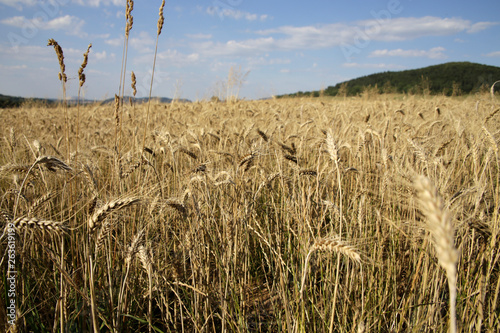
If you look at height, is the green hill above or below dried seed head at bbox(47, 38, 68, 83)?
above

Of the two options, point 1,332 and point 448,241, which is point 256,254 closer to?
point 1,332

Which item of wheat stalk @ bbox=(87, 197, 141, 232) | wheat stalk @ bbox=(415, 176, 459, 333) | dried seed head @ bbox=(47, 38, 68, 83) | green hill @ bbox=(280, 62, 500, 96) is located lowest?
wheat stalk @ bbox=(87, 197, 141, 232)

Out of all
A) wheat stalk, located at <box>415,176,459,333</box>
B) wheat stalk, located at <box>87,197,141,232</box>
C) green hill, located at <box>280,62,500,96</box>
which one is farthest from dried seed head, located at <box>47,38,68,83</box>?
green hill, located at <box>280,62,500,96</box>

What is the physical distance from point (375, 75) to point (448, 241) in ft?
166

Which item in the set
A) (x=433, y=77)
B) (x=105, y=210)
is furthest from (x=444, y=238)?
(x=433, y=77)

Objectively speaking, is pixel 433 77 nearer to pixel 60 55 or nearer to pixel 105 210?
pixel 60 55

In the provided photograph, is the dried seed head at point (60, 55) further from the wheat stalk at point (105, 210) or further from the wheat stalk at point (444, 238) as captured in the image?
the wheat stalk at point (444, 238)

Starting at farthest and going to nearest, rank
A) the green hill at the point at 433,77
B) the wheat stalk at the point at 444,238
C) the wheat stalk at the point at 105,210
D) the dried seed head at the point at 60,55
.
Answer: the green hill at the point at 433,77
the dried seed head at the point at 60,55
the wheat stalk at the point at 105,210
the wheat stalk at the point at 444,238

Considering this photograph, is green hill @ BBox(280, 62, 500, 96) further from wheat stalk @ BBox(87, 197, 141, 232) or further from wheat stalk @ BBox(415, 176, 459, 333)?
wheat stalk @ BBox(415, 176, 459, 333)

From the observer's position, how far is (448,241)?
48cm

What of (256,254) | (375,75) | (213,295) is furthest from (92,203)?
(375,75)

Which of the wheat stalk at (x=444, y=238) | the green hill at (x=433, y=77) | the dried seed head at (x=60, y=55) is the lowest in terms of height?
the wheat stalk at (x=444, y=238)

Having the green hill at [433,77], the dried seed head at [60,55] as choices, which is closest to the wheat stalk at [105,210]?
the dried seed head at [60,55]

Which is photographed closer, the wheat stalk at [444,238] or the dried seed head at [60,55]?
the wheat stalk at [444,238]
